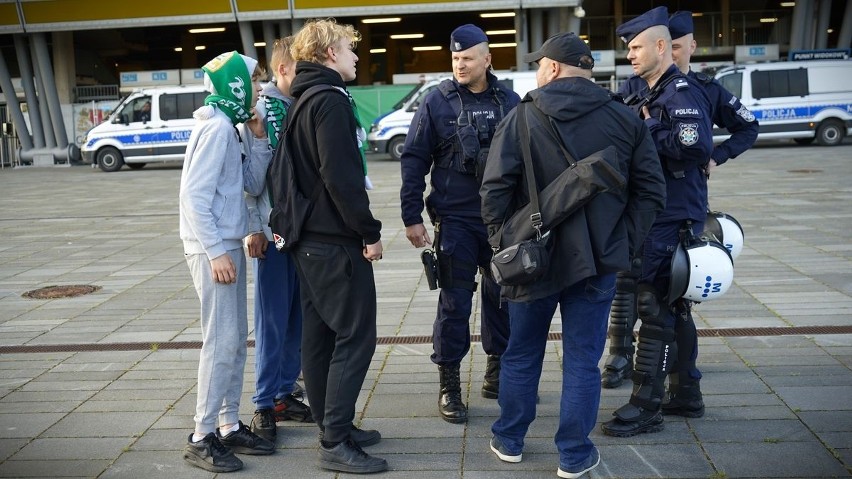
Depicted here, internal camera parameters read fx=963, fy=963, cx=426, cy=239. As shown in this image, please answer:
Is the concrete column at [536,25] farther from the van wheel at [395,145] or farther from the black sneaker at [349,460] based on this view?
the black sneaker at [349,460]

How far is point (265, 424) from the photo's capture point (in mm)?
4730

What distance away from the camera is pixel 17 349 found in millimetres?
6664

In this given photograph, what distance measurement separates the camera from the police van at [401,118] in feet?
80.3

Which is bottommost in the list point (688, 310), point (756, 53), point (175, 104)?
point (688, 310)

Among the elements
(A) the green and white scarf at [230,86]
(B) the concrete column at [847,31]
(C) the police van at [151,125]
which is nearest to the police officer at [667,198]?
(A) the green and white scarf at [230,86]

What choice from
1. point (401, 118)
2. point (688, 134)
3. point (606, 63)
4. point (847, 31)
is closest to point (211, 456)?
point (688, 134)

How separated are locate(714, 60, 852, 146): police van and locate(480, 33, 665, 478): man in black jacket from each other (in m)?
21.2

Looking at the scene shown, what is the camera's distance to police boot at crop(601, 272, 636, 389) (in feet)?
18.0

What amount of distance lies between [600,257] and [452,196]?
122cm

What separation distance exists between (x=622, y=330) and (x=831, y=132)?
70.3 feet

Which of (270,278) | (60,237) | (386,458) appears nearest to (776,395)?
(386,458)

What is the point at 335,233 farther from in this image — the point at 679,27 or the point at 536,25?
the point at 536,25

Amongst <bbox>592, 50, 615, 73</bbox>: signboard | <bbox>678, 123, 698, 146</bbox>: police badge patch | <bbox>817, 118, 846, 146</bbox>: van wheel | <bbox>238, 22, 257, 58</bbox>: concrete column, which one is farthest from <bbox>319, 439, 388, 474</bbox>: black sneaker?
<bbox>238, 22, 257, 58</bbox>: concrete column

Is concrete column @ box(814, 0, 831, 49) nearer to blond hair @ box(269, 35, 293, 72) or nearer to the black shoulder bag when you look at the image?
blond hair @ box(269, 35, 293, 72)
